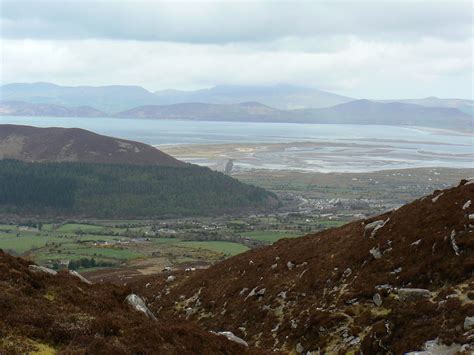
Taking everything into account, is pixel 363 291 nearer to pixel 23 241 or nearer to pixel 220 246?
pixel 220 246

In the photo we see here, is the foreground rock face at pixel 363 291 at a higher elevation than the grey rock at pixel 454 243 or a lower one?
lower

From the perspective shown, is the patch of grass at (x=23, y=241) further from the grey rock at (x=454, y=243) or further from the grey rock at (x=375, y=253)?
the grey rock at (x=454, y=243)

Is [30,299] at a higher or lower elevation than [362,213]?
higher

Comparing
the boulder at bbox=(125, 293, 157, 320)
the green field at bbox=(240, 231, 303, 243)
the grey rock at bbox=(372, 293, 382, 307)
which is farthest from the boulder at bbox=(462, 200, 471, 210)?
the green field at bbox=(240, 231, 303, 243)

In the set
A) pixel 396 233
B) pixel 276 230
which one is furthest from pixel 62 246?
pixel 396 233

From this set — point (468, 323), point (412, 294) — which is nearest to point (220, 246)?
point (412, 294)

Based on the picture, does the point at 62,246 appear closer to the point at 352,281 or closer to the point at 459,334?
the point at 352,281

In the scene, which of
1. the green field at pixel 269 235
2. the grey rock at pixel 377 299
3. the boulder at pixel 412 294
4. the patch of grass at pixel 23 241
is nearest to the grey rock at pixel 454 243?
the boulder at pixel 412 294
